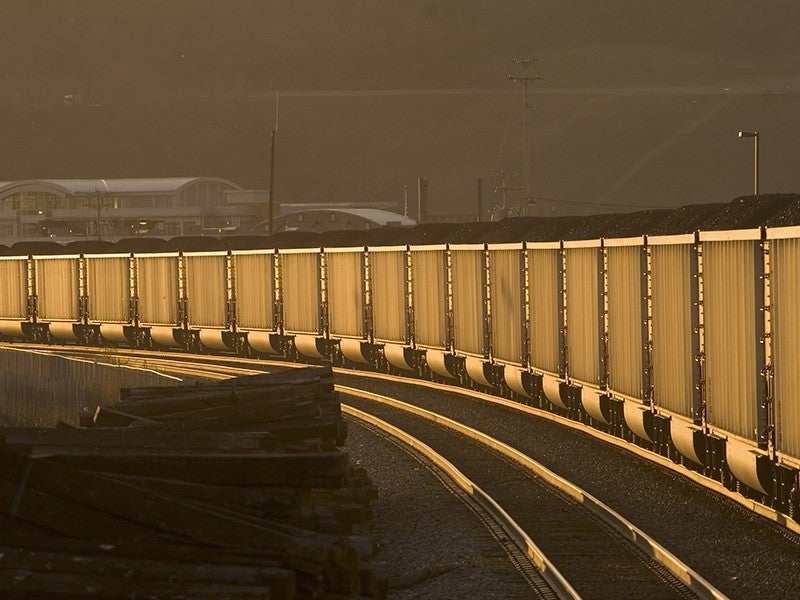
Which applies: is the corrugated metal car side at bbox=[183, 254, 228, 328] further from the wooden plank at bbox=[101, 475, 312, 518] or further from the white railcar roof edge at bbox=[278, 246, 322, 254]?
the wooden plank at bbox=[101, 475, 312, 518]

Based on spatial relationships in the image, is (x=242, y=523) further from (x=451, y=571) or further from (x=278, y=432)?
(x=278, y=432)

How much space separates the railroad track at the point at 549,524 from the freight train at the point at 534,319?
1.63 meters

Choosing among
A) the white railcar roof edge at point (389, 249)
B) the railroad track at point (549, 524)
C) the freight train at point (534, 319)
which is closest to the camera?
the railroad track at point (549, 524)

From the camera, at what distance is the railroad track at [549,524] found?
46.3 ft

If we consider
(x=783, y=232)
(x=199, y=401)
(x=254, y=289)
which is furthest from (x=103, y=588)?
(x=254, y=289)

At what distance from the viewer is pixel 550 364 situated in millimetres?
27391

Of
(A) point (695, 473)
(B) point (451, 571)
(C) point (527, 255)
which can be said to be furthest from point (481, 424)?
(B) point (451, 571)

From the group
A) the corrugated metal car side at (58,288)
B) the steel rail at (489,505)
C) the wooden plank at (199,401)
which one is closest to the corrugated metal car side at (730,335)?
the steel rail at (489,505)

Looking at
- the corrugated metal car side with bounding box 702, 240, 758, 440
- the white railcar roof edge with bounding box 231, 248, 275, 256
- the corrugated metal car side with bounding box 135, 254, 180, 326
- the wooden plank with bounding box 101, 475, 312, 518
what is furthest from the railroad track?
the corrugated metal car side with bounding box 135, 254, 180, 326

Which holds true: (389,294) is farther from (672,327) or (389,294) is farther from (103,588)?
(103,588)

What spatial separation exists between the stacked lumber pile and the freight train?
5167 millimetres

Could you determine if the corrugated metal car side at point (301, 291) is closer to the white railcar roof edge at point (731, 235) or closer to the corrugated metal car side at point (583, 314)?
the corrugated metal car side at point (583, 314)

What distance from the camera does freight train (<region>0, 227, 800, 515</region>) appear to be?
16516mm

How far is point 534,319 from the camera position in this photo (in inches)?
1120
